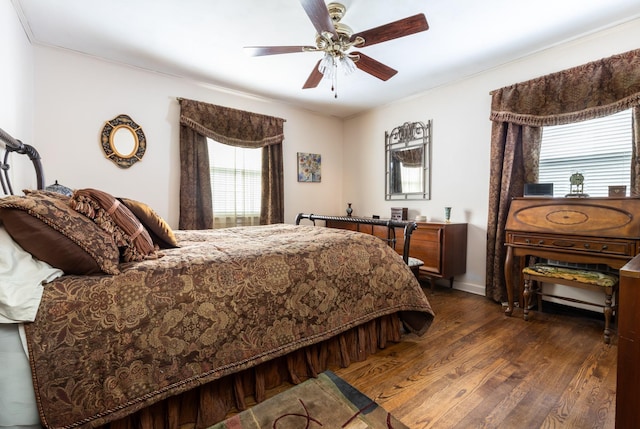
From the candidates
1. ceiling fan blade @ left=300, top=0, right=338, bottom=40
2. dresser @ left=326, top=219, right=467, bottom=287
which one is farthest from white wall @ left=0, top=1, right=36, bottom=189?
dresser @ left=326, top=219, right=467, bottom=287

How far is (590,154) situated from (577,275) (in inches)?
46.4

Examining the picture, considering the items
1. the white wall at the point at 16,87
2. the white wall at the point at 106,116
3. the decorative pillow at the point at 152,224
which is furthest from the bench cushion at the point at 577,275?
the white wall at the point at 16,87

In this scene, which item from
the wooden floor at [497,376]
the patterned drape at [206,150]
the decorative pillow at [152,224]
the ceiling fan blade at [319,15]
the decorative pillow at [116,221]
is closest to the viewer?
the decorative pillow at [116,221]

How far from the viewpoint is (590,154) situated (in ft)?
8.59

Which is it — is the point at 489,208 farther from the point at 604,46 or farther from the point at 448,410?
the point at 448,410

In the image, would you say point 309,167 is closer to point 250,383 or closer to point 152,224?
point 152,224

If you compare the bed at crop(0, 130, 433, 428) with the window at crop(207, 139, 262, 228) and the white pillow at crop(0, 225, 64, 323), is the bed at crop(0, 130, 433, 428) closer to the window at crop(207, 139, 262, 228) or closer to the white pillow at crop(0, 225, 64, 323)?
the white pillow at crop(0, 225, 64, 323)

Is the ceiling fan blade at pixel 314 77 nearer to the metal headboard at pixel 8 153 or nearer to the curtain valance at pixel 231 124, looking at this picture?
the curtain valance at pixel 231 124

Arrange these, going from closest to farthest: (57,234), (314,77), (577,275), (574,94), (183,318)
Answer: (57,234)
(183,318)
(577,275)
(574,94)
(314,77)

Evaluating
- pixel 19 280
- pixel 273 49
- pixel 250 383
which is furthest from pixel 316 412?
pixel 273 49

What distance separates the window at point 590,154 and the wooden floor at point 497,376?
4.07ft

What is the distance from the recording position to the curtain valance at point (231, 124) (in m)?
3.52

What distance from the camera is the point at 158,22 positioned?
7.90 feet

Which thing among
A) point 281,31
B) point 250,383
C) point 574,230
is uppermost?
point 281,31
